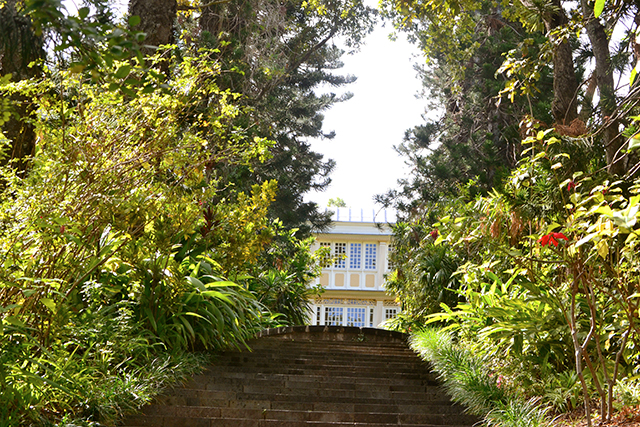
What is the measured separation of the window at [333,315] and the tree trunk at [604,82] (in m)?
21.6

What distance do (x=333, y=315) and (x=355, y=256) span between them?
3.04 meters

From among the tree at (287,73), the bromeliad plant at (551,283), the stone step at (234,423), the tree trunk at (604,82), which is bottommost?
the stone step at (234,423)

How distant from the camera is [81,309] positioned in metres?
4.90

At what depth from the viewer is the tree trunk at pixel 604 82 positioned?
5.79m

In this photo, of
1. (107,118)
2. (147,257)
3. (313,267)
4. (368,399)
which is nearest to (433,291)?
(313,267)

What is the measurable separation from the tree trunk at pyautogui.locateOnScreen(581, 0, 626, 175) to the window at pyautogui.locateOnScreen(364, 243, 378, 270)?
70.7 ft

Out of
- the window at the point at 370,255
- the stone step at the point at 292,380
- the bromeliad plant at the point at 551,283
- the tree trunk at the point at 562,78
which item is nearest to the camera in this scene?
the bromeliad plant at the point at 551,283

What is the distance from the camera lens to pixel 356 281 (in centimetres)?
2798

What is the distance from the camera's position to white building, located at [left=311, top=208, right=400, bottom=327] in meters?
27.7

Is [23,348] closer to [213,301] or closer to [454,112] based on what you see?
[213,301]

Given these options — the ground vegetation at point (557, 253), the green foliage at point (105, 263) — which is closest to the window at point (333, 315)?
the ground vegetation at point (557, 253)

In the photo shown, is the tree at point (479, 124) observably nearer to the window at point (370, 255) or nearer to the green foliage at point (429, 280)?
the green foliage at point (429, 280)

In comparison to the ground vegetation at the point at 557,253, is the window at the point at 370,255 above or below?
above

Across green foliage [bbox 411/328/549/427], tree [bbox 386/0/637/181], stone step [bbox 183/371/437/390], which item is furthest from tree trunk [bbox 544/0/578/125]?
stone step [bbox 183/371/437/390]
